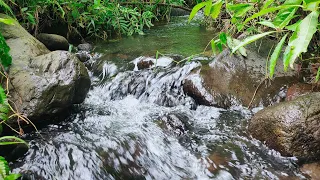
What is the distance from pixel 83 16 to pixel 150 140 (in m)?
4.25

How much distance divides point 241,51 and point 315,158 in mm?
1755

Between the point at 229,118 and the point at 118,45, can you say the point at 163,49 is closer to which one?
the point at 118,45

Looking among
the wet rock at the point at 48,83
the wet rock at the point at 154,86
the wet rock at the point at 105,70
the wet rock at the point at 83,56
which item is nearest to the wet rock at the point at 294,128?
the wet rock at the point at 154,86

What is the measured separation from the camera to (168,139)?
119 inches

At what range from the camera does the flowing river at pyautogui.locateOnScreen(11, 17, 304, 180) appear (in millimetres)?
2494

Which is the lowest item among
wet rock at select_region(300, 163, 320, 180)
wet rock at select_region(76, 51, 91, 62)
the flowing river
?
the flowing river

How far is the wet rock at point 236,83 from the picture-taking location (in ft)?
11.7

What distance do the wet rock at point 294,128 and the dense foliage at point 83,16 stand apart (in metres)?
4.30

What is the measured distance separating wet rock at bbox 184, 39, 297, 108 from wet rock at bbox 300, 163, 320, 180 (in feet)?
3.68

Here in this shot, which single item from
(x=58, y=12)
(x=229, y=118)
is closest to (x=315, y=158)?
(x=229, y=118)

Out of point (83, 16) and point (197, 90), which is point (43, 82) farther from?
point (83, 16)

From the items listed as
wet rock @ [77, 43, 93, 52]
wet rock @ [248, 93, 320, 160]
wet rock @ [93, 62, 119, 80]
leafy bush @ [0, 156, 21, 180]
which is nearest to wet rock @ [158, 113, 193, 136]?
wet rock @ [248, 93, 320, 160]

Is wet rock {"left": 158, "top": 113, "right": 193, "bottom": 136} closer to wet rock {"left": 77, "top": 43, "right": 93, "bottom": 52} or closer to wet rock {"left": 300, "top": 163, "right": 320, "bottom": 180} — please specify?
wet rock {"left": 300, "top": 163, "right": 320, "bottom": 180}

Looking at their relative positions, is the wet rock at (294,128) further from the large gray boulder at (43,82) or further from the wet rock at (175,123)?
the large gray boulder at (43,82)
